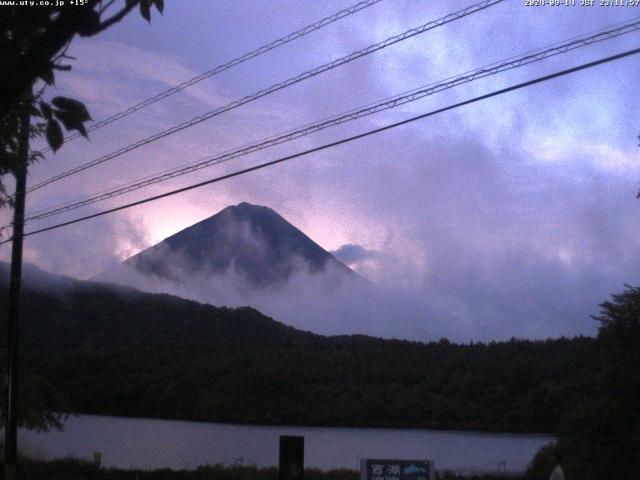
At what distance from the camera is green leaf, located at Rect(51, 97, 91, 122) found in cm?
428

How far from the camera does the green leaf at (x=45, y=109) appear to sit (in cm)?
434

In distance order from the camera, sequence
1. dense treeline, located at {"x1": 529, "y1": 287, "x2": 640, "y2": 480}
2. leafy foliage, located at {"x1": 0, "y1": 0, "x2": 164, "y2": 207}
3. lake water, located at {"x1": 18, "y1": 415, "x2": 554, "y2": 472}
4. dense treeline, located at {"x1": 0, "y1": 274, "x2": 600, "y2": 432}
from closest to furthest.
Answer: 1. leafy foliage, located at {"x1": 0, "y1": 0, "x2": 164, "y2": 207}
2. dense treeline, located at {"x1": 529, "y1": 287, "x2": 640, "y2": 480}
3. lake water, located at {"x1": 18, "y1": 415, "x2": 554, "y2": 472}
4. dense treeline, located at {"x1": 0, "y1": 274, "x2": 600, "y2": 432}

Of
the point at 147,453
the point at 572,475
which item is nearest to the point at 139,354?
the point at 147,453

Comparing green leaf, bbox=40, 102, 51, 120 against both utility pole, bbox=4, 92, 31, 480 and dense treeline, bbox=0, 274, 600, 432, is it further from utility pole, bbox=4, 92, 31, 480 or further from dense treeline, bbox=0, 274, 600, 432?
dense treeline, bbox=0, 274, 600, 432

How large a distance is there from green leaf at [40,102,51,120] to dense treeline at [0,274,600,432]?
4126 centimetres

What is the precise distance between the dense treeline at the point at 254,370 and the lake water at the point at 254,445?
7.35ft

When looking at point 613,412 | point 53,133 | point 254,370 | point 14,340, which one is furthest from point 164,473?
point 53,133

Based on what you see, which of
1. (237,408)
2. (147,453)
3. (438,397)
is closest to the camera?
(147,453)

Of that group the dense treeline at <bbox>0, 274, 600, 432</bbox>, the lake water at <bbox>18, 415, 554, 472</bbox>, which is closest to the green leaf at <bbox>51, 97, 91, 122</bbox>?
the lake water at <bbox>18, 415, 554, 472</bbox>

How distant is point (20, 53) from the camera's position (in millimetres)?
4223

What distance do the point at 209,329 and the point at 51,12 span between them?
59.1 meters

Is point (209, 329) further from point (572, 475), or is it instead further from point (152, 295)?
point (572, 475)

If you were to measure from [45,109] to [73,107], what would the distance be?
0.18 meters

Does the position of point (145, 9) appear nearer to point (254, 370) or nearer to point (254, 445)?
point (254, 445)
